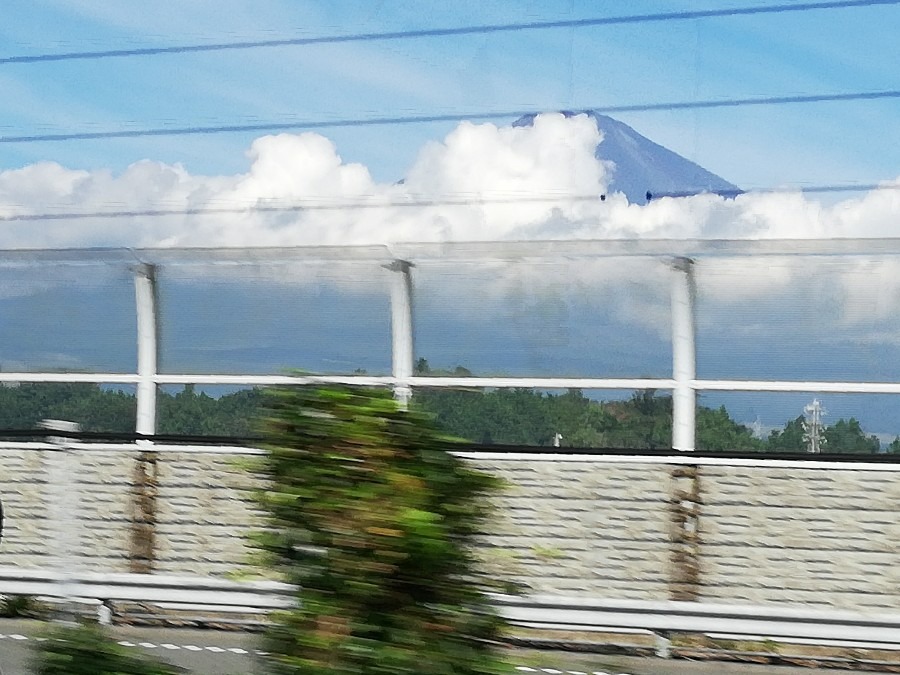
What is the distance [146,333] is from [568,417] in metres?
3.01

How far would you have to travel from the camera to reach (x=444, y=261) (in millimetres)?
10250

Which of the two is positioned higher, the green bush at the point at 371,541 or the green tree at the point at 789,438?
the green tree at the point at 789,438

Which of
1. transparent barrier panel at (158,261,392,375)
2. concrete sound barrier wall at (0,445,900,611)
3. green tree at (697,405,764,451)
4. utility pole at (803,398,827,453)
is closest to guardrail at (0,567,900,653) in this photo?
concrete sound barrier wall at (0,445,900,611)

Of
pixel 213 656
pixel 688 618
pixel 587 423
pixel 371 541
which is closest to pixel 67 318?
pixel 213 656

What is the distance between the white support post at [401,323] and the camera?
A: 404 inches

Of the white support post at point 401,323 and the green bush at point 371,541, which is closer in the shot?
the green bush at point 371,541

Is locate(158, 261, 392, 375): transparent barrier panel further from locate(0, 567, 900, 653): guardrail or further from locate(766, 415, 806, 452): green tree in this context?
locate(766, 415, 806, 452): green tree

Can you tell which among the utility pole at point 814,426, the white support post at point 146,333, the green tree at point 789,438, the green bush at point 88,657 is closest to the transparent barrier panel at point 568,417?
the green tree at point 789,438

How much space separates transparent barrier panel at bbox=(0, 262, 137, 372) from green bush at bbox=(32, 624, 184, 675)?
7.09 meters

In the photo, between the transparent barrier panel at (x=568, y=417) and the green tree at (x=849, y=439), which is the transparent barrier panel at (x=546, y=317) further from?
the green tree at (x=849, y=439)

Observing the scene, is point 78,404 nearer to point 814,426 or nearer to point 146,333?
point 146,333

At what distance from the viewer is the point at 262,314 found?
426 inches

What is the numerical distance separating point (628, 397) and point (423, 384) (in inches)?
53.2

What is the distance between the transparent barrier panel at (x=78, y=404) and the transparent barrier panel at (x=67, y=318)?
0.46ft
